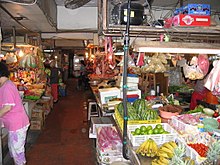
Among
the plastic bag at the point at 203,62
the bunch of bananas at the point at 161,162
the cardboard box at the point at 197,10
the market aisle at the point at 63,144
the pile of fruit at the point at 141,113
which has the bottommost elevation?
the market aisle at the point at 63,144

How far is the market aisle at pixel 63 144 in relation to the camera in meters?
4.74

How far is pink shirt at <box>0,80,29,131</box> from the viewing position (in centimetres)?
373

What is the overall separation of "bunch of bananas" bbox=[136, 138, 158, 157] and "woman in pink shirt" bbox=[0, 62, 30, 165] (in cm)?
242

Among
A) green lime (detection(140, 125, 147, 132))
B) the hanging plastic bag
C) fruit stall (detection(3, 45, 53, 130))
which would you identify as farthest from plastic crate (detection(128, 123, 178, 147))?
fruit stall (detection(3, 45, 53, 130))

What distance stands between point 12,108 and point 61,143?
2.15 metres

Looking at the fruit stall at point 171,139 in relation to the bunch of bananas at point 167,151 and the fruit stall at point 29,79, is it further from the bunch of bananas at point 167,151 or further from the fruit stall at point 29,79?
the fruit stall at point 29,79

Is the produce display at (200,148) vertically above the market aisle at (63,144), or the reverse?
the produce display at (200,148)

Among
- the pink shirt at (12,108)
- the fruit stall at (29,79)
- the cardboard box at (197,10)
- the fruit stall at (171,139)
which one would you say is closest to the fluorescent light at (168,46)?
the cardboard box at (197,10)

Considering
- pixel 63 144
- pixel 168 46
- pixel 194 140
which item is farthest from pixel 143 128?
pixel 63 144

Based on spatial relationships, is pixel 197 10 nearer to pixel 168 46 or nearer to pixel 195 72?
pixel 168 46

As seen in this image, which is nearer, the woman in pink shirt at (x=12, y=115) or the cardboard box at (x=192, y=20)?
the cardboard box at (x=192, y=20)

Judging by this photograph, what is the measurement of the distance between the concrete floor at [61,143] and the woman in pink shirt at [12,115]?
29.7 inches

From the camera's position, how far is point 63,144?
5.63m

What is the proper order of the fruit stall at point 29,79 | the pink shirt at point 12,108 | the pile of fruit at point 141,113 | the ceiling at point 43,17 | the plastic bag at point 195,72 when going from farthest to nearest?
the fruit stall at point 29,79, the ceiling at point 43,17, the pink shirt at point 12,108, the plastic bag at point 195,72, the pile of fruit at point 141,113
